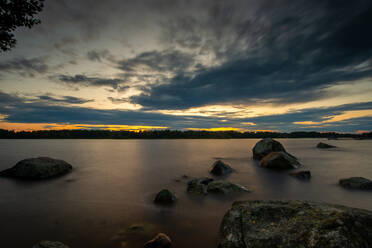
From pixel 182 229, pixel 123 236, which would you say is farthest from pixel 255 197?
pixel 123 236

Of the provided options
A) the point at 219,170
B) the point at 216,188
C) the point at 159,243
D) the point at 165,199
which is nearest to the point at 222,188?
the point at 216,188

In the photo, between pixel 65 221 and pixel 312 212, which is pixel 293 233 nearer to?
pixel 312 212

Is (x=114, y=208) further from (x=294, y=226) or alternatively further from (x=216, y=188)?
(x=294, y=226)

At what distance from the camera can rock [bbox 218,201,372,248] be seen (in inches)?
138

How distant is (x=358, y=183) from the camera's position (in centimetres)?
1134

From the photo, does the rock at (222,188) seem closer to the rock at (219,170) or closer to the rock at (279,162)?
the rock at (219,170)

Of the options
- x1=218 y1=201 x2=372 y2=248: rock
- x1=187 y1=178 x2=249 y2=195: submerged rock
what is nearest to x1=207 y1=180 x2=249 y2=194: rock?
x1=187 y1=178 x2=249 y2=195: submerged rock

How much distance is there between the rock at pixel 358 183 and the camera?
35.7 ft

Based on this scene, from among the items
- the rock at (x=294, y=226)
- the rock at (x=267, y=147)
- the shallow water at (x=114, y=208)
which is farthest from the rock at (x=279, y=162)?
the rock at (x=294, y=226)

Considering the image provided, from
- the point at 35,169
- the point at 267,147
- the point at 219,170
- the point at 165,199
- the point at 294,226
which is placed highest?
the point at 267,147

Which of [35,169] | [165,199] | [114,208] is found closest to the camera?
[114,208]

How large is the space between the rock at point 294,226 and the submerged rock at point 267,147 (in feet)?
62.1

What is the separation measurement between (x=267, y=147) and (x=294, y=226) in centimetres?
2102

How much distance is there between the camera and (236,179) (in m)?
14.6
